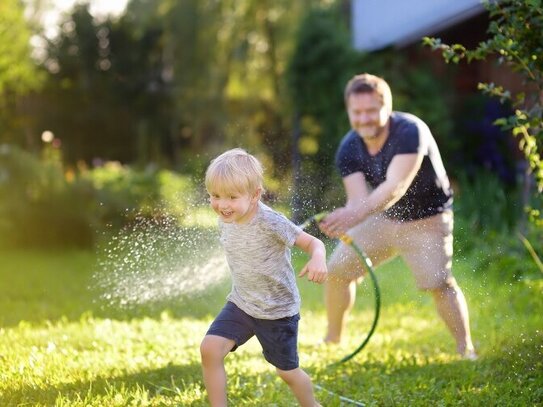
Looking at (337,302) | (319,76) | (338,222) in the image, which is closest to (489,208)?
(319,76)

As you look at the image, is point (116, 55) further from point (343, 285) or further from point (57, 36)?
point (343, 285)

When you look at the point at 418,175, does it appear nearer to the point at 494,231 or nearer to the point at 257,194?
the point at 257,194

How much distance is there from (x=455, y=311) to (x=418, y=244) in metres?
0.39

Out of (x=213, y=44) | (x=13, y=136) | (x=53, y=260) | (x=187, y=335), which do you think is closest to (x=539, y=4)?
(x=187, y=335)

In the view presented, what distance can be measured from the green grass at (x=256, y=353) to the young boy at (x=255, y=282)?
50 centimetres

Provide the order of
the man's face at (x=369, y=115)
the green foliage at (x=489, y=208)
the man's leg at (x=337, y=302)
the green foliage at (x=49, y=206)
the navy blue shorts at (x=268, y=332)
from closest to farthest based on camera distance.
A: 1. the navy blue shorts at (x=268, y=332)
2. the man's face at (x=369, y=115)
3. the man's leg at (x=337, y=302)
4. the green foliage at (x=489, y=208)
5. the green foliage at (x=49, y=206)

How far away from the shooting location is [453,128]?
11.2m

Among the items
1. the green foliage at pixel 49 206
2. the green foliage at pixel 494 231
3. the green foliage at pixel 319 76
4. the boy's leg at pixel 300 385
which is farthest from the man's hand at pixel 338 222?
the green foliage at pixel 319 76

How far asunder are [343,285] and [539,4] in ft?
6.00

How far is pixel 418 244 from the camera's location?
4.51 m

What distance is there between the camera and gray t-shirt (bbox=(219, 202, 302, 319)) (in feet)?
11.1

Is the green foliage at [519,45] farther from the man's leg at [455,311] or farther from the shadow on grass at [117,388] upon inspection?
the shadow on grass at [117,388]

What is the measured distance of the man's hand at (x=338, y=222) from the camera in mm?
4145

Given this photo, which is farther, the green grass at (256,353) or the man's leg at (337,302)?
the man's leg at (337,302)
